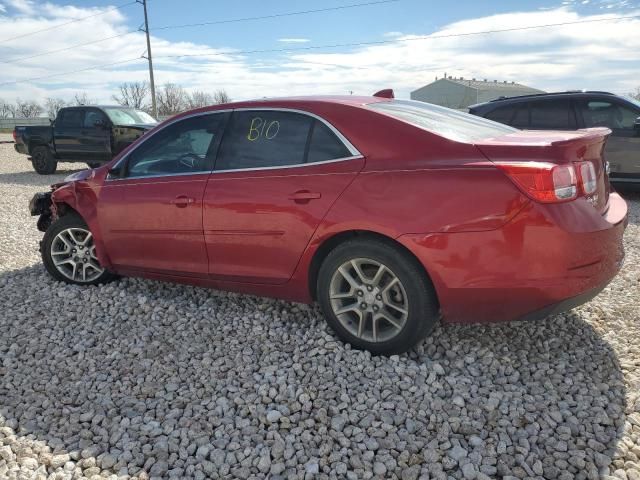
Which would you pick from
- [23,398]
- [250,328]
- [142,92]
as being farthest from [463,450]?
[142,92]

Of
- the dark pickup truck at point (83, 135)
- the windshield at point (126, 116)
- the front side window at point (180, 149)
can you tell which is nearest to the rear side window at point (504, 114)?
the front side window at point (180, 149)

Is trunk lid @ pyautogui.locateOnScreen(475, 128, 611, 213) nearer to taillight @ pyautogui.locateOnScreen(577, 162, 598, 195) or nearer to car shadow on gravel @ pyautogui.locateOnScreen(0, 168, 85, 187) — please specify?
taillight @ pyautogui.locateOnScreen(577, 162, 598, 195)

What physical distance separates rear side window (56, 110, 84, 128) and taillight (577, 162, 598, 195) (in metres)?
13.4

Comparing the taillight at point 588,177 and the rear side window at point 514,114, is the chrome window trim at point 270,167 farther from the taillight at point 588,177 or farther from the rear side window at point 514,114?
the rear side window at point 514,114

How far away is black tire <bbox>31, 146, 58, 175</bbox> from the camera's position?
14617 mm

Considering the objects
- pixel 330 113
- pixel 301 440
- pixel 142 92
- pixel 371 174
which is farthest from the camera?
pixel 142 92

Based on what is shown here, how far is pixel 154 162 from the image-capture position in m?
4.23

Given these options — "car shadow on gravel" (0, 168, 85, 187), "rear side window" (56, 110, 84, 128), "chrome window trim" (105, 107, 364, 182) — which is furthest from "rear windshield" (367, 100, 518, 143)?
"rear side window" (56, 110, 84, 128)

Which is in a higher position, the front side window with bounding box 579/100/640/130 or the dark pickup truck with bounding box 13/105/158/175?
the dark pickup truck with bounding box 13/105/158/175

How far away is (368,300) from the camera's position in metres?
3.28

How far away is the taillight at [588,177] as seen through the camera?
9.46ft

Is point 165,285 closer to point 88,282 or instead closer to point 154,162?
point 88,282

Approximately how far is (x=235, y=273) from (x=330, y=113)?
128 cm

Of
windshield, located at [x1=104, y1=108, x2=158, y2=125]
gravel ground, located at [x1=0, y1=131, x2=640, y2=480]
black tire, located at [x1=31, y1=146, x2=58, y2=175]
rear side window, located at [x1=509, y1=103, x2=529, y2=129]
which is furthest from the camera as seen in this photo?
black tire, located at [x1=31, y1=146, x2=58, y2=175]
